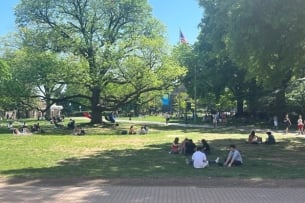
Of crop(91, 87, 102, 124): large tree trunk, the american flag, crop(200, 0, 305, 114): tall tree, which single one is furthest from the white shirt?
the american flag

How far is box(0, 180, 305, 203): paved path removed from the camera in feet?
41.4

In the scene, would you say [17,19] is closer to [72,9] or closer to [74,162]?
[72,9]

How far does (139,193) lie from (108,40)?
1633 inches

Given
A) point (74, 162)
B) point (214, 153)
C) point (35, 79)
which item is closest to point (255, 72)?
point (214, 153)

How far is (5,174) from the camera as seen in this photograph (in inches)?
689

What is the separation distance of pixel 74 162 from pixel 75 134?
21440mm

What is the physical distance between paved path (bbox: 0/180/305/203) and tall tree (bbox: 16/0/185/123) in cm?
3591

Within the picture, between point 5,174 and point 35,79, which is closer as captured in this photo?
point 5,174

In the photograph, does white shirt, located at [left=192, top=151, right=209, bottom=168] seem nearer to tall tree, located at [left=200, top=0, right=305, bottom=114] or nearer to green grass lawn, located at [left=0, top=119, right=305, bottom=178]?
green grass lawn, located at [left=0, top=119, right=305, bottom=178]

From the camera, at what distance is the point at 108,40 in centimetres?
5388

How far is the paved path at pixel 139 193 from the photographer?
12.6 metres

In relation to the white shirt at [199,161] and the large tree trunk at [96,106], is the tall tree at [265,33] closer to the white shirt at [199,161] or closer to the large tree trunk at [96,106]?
the white shirt at [199,161]

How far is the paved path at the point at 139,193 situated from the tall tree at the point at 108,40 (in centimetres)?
3591

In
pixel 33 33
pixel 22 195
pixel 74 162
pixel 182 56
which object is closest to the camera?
pixel 22 195
